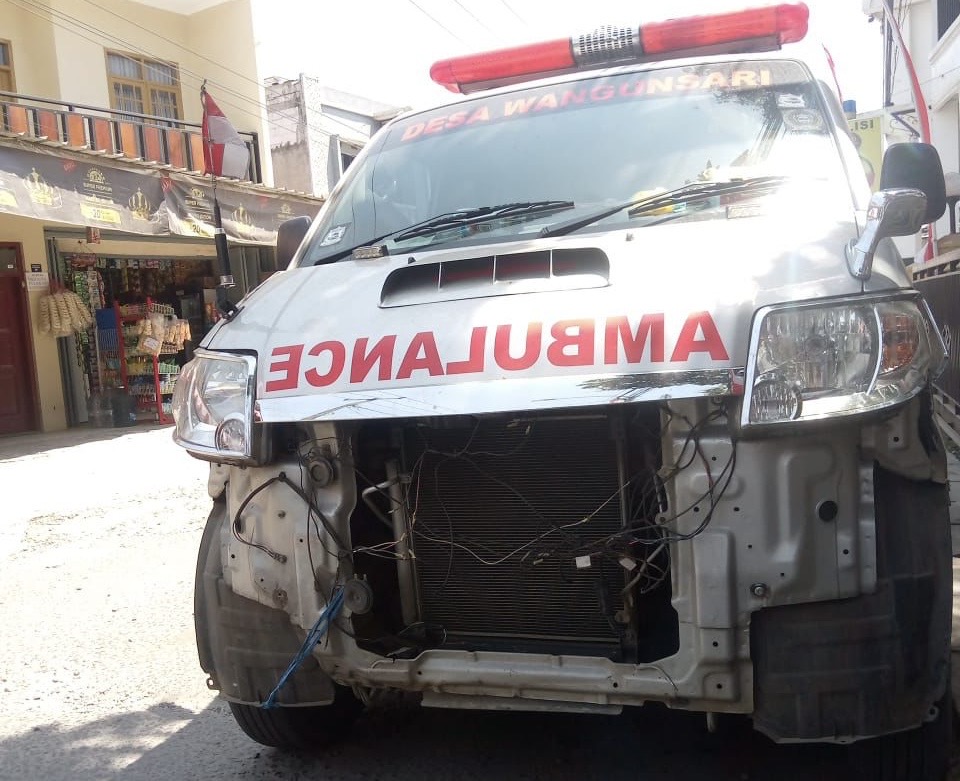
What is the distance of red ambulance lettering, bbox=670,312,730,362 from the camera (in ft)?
7.11

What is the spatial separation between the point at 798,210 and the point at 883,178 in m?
0.56

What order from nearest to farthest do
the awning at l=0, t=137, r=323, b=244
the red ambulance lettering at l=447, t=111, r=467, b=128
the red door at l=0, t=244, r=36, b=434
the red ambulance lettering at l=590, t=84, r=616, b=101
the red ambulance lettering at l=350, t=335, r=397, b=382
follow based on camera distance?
1. the red ambulance lettering at l=350, t=335, r=397, b=382
2. the red ambulance lettering at l=590, t=84, r=616, b=101
3. the red ambulance lettering at l=447, t=111, r=467, b=128
4. the awning at l=0, t=137, r=323, b=244
5. the red door at l=0, t=244, r=36, b=434

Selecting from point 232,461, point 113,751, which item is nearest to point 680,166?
point 232,461

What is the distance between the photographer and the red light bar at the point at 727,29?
3.84 metres

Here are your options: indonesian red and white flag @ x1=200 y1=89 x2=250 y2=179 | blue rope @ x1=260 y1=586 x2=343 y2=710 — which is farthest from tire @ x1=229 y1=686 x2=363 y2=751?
indonesian red and white flag @ x1=200 y1=89 x2=250 y2=179

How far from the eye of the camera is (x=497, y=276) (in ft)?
8.54

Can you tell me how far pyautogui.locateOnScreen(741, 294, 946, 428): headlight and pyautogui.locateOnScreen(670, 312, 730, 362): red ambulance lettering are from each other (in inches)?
2.9

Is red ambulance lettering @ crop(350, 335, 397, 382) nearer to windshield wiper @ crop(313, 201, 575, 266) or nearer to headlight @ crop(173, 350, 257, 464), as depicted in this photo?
headlight @ crop(173, 350, 257, 464)

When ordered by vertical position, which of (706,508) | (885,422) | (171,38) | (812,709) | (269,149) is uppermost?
(171,38)

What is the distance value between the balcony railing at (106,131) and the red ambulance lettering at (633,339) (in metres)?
9.87

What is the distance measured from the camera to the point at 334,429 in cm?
246

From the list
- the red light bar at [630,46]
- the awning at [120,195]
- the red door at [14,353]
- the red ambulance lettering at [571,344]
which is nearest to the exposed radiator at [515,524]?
the red ambulance lettering at [571,344]

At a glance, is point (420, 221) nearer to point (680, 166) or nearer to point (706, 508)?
point (680, 166)

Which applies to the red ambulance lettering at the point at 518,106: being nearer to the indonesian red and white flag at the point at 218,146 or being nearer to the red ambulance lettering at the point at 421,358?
the indonesian red and white flag at the point at 218,146
